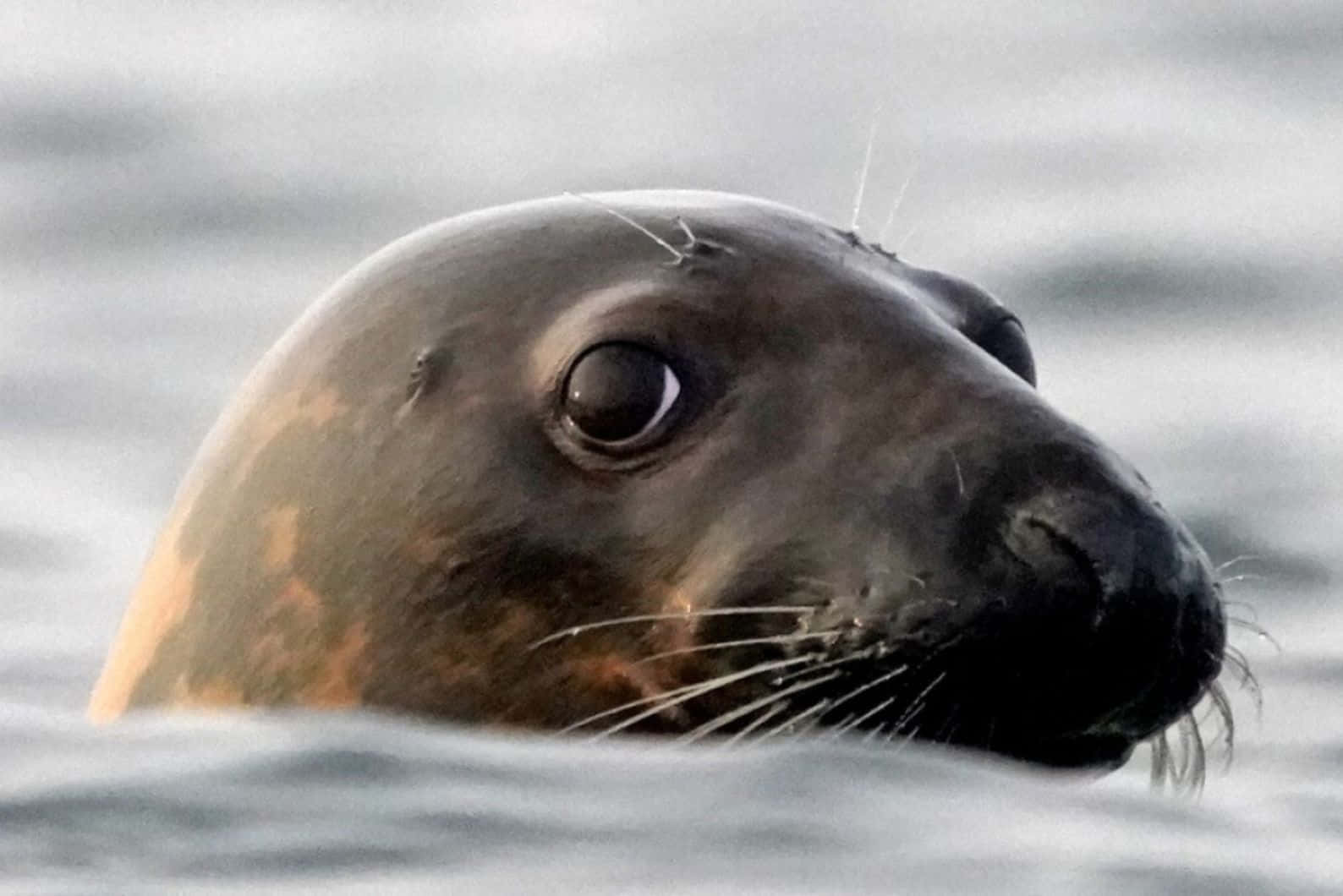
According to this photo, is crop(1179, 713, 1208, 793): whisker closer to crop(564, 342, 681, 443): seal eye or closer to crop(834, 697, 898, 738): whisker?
crop(834, 697, 898, 738): whisker

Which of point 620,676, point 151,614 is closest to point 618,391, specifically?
point 620,676

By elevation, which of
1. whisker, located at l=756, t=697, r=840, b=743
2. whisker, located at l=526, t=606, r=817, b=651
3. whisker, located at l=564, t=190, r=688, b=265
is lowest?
whisker, located at l=756, t=697, r=840, b=743

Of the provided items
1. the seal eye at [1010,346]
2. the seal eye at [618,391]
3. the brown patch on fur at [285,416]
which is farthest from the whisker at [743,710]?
the seal eye at [1010,346]

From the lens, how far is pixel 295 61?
1598 cm

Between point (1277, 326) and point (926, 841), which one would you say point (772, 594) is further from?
point (1277, 326)

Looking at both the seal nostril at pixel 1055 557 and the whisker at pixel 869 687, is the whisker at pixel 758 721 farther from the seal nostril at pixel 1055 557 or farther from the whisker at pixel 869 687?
the seal nostril at pixel 1055 557

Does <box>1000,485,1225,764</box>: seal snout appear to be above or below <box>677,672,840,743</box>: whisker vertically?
above

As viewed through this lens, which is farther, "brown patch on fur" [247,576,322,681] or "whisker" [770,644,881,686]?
"brown patch on fur" [247,576,322,681]

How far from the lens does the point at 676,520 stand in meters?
5.89

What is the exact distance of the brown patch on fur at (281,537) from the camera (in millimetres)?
6172

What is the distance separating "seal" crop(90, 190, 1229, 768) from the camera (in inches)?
224

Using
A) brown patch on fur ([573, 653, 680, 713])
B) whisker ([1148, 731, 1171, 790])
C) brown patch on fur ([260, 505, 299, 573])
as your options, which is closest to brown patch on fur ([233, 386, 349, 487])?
brown patch on fur ([260, 505, 299, 573])

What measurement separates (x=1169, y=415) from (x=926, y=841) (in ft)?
21.5

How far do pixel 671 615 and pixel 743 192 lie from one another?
7.69m
